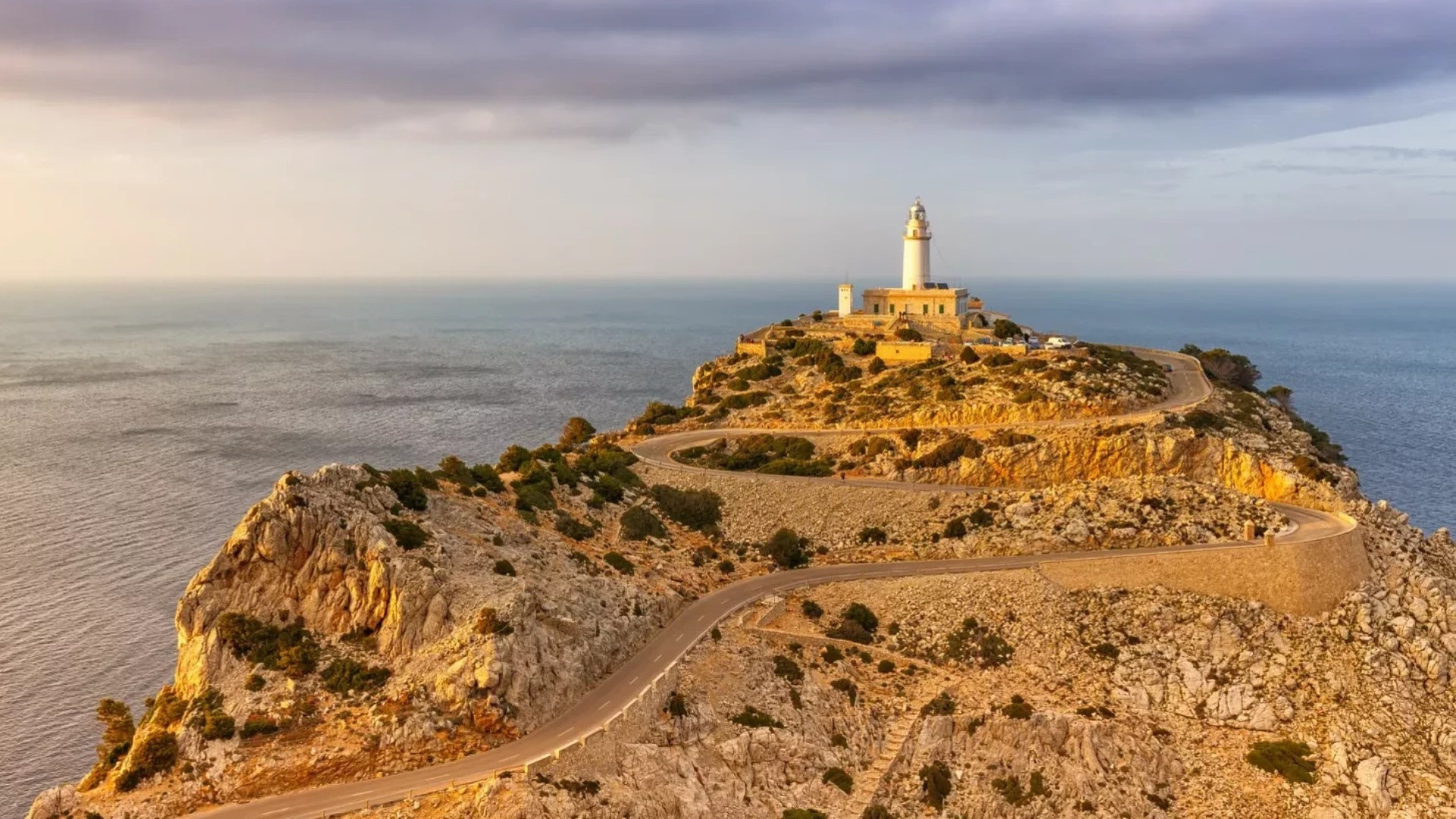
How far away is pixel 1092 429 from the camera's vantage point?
51.9m

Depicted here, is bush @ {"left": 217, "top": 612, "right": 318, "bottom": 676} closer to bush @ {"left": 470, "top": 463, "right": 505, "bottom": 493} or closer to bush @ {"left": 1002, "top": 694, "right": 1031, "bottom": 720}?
bush @ {"left": 470, "top": 463, "right": 505, "bottom": 493}

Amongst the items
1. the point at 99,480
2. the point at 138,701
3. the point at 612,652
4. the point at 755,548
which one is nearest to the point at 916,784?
the point at 612,652

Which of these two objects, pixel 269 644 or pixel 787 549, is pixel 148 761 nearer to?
pixel 269 644

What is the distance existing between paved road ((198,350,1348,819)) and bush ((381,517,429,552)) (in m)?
8.27

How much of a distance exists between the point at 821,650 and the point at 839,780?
→ 245 inches

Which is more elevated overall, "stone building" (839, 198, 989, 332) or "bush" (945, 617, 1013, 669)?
"stone building" (839, 198, 989, 332)

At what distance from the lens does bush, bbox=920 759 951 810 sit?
103 feet

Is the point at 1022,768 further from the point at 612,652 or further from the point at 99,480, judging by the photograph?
the point at 99,480

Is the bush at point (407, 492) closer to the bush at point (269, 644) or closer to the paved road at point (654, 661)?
the bush at point (269, 644)

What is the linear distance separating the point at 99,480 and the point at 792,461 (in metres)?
56.1

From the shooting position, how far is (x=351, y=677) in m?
29.4

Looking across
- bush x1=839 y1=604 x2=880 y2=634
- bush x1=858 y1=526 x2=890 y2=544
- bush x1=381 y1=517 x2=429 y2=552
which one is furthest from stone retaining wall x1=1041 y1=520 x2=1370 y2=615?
bush x1=381 y1=517 x2=429 y2=552

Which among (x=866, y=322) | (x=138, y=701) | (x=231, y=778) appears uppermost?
(x=866, y=322)

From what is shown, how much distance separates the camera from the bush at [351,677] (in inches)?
1148
